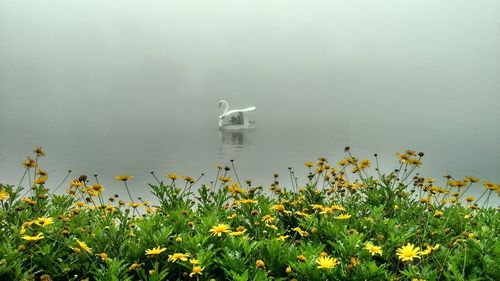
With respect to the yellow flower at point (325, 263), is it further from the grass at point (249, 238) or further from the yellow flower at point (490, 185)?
the yellow flower at point (490, 185)

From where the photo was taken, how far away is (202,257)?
1.96 m

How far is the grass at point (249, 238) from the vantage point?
1973 mm

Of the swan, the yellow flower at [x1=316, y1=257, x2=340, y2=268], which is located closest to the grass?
the yellow flower at [x1=316, y1=257, x2=340, y2=268]

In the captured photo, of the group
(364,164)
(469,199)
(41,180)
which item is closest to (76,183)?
(41,180)

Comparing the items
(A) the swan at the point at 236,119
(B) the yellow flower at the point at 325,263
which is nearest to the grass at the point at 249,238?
(B) the yellow flower at the point at 325,263

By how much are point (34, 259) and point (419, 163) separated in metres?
2.34

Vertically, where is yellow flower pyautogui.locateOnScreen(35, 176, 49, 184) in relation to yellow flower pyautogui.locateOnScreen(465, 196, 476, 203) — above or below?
above

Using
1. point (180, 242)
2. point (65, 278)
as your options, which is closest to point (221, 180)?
point (180, 242)

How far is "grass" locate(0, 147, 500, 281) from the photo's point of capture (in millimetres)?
1973

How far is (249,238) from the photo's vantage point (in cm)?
235


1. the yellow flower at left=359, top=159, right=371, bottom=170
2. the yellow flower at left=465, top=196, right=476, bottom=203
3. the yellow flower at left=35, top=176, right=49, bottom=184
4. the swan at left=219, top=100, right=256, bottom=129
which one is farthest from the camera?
the swan at left=219, top=100, right=256, bottom=129

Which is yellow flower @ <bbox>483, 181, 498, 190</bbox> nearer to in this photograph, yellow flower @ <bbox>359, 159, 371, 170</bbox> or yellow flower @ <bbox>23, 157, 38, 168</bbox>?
yellow flower @ <bbox>359, 159, 371, 170</bbox>

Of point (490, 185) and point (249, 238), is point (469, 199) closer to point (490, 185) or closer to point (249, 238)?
point (490, 185)

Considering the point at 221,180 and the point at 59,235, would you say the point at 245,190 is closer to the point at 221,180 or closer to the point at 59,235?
the point at 221,180
